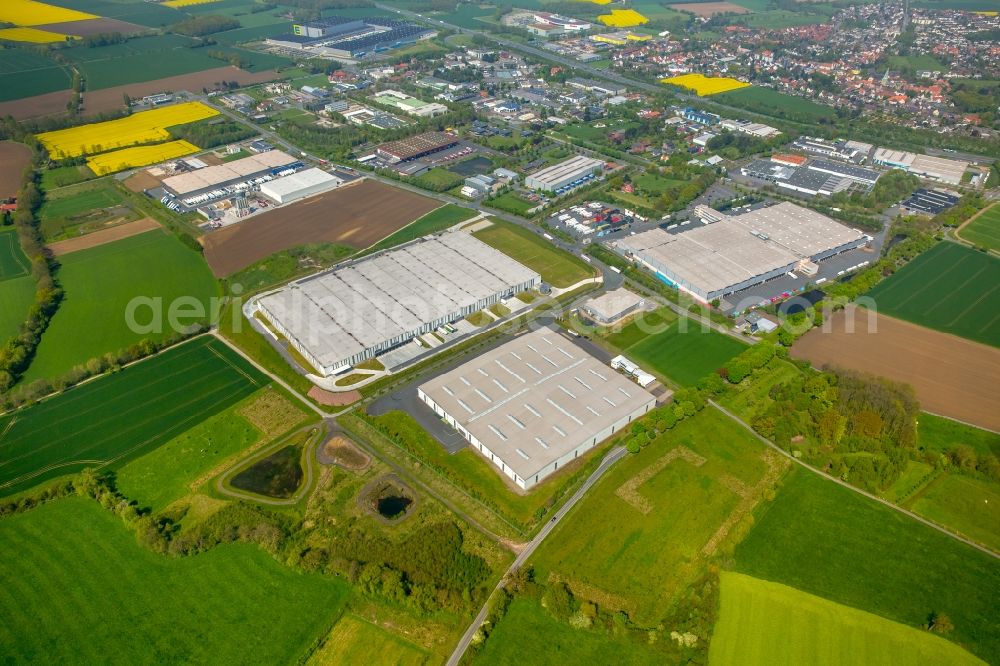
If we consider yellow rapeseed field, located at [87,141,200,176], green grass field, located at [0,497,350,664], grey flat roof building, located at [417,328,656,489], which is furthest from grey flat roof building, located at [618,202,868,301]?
yellow rapeseed field, located at [87,141,200,176]

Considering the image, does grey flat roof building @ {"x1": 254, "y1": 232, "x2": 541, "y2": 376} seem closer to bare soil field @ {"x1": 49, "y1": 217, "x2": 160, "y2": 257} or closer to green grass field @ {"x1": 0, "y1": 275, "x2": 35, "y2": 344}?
green grass field @ {"x1": 0, "y1": 275, "x2": 35, "y2": 344}

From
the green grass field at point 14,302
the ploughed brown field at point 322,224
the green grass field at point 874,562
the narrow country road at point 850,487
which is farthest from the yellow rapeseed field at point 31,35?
the green grass field at point 874,562

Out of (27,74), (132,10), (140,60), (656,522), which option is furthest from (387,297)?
(132,10)

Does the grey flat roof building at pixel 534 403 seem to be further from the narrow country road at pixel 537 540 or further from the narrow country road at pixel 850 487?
the narrow country road at pixel 850 487

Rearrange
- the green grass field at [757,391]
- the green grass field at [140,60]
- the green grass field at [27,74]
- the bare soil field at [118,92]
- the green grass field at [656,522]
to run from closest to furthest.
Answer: the green grass field at [656,522]
the green grass field at [757,391]
the bare soil field at [118,92]
the green grass field at [27,74]
the green grass field at [140,60]

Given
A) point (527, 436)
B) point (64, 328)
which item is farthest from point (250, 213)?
point (527, 436)

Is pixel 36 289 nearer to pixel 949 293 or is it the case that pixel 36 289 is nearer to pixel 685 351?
pixel 685 351

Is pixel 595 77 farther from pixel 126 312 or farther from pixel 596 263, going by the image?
pixel 126 312
